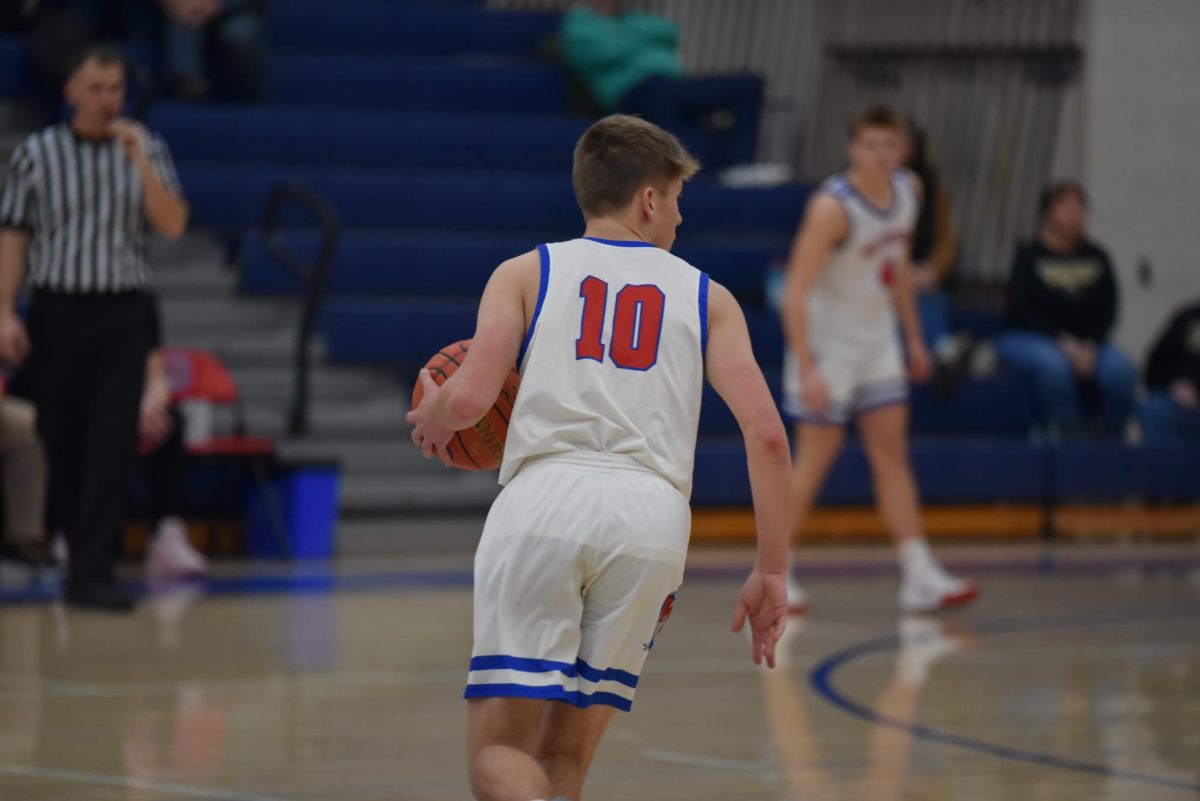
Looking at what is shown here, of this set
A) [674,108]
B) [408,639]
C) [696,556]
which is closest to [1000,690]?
[408,639]

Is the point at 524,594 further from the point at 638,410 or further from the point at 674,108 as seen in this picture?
the point at 674,108

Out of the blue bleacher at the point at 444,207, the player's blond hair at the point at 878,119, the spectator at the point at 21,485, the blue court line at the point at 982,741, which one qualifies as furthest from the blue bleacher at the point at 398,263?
the blue court line at the point at 982,741

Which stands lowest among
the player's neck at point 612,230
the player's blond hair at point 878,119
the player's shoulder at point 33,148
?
the player's shoulder at point 33,148

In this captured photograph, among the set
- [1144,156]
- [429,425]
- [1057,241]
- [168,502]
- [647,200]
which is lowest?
[168,502]

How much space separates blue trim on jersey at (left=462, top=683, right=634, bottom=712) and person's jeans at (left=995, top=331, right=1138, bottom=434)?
820 cm

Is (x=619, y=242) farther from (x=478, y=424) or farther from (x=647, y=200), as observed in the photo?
(x=478, y=424)

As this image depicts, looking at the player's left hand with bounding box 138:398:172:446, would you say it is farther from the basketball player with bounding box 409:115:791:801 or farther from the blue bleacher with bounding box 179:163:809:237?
the basketball player with bounding box 409:115:791:801

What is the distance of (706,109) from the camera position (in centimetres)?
1224

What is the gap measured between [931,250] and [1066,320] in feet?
2.75

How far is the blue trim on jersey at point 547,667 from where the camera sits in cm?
302

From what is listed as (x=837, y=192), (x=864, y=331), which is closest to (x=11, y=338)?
(x=837, y=192)

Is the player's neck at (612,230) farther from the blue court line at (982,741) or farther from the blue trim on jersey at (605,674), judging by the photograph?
the blue court line at (982,741)

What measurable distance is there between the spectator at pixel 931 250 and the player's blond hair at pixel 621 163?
7.83m

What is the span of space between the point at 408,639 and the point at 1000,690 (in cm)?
197
